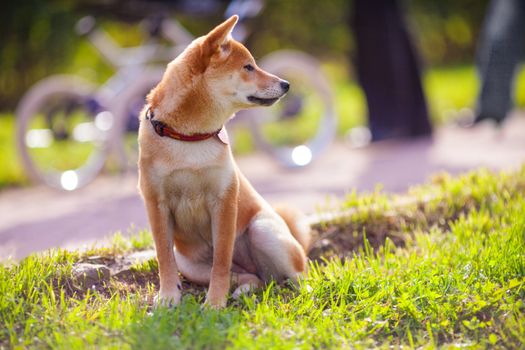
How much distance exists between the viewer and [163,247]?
9.64 ft

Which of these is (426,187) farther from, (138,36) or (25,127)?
(138,36)

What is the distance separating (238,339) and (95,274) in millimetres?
936

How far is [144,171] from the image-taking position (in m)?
2.89

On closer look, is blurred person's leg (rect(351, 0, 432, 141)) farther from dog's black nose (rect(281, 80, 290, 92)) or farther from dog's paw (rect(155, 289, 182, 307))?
dog's paw (rect(155, 289, 182, 307))

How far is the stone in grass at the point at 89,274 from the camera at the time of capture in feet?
10.3

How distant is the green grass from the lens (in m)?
2.57

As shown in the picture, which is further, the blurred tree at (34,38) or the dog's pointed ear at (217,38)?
the blurred tree at (34,38)

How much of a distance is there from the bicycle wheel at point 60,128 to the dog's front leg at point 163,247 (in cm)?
275

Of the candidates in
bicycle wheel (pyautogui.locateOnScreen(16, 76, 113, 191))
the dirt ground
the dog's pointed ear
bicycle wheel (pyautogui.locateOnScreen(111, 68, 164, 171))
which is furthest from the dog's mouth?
bicycle wheel (pyautogui.locateOnScreen(16, 76, 113, 191))

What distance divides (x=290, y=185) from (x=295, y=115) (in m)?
0.92

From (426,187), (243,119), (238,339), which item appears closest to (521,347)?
(238,339)

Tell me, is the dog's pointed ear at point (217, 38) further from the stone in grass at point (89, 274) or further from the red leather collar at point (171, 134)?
the stone in grass at point (89, 274)

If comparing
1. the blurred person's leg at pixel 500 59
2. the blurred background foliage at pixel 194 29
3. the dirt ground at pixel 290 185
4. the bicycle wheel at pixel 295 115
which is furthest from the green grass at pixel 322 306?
the blurred background foliage at pixel 194 29

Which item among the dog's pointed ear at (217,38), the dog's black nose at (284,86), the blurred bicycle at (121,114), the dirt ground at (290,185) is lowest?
the dirt ground at (290,185)
